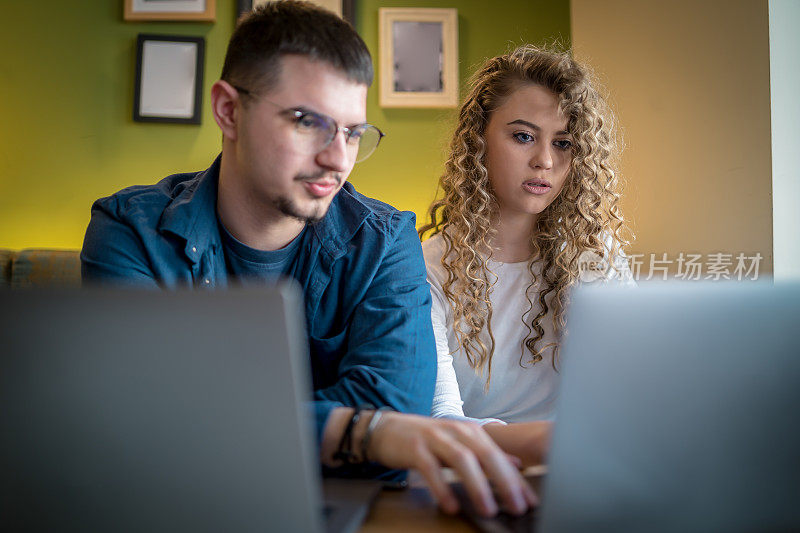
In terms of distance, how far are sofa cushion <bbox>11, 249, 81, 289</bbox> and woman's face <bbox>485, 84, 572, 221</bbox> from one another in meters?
1.53

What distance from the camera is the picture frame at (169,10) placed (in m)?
2.68

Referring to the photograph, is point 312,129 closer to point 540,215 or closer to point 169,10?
point 540,215

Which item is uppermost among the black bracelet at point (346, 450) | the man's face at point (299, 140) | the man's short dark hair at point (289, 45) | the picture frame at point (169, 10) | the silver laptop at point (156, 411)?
the picture frame at point (169, 10)

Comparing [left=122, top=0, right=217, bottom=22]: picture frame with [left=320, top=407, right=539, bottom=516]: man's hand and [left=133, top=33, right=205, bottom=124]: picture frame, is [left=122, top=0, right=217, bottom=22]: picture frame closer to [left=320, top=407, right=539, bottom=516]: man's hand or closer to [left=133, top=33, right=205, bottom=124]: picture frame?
[left=133, top=33, right=205, bottom=124]: picture frame

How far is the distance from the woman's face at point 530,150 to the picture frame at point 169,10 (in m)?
1.67

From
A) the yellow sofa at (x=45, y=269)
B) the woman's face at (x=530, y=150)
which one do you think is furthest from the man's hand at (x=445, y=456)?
the yellow sofa at (x=45, y=269)

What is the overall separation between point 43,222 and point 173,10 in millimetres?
1081

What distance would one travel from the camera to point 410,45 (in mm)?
2752

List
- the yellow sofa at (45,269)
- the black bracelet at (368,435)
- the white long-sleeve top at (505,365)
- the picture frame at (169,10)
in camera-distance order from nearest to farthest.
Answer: the black bracelet at (368,435), the white long-sleeve top at (505,365), the yellow sofa at (45,269), the picture frame at (169,10)

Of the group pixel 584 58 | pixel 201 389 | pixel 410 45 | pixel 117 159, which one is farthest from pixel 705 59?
pixel 117 159

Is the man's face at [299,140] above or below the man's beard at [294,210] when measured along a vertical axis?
above

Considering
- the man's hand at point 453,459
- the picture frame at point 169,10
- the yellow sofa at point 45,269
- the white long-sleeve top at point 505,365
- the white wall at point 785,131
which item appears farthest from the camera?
the picture frame at point 169,10

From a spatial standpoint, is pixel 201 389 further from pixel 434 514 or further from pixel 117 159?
pixel 117 159

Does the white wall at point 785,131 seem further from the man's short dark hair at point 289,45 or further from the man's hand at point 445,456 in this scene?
the man's hand at point 445,456
